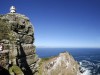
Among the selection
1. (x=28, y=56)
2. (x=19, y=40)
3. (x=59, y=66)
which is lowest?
(x=59, y=66)

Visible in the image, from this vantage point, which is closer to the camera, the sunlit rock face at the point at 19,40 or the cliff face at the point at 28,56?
the sunlit rock face at the point at 19,40

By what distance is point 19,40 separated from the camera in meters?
56.6

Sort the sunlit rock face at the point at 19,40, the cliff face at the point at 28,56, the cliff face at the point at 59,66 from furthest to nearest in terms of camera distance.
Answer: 1. the cliff face at the point at 59,66
2. the cliff face at the point at 28,56
3. the sunlit rock face at the point at 19,40

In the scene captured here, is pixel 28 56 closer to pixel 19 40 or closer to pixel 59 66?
pixel 19 40

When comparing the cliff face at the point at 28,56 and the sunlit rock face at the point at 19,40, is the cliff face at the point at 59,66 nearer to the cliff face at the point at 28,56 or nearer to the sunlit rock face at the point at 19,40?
the cliff face at the point at 28,56

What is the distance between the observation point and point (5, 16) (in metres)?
57.5

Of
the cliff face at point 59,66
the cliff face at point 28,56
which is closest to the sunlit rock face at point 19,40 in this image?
the cliff face at point 28,56

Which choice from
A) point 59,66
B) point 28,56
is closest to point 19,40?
point 28,56

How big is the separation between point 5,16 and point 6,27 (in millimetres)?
6805

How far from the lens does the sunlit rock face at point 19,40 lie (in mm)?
47572

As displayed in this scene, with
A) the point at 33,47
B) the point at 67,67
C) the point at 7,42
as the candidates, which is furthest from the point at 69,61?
Answer: the point at 7,42

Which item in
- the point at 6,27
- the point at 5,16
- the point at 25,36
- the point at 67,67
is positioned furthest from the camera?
the point at 67,67

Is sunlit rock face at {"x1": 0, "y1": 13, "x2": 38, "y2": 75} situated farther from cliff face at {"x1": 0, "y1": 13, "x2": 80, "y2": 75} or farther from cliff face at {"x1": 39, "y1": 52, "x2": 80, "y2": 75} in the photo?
cliff face at {"x1": 39, "y1": 52, "x2": 80, "y2": 75}

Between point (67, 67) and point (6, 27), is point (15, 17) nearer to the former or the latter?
point (6, 27)
